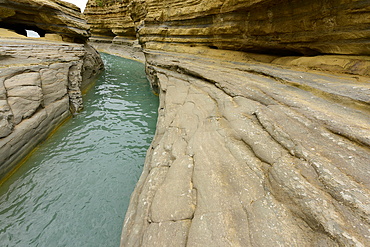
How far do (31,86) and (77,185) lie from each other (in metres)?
4.80

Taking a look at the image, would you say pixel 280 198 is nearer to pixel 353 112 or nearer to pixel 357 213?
pixel 357 213

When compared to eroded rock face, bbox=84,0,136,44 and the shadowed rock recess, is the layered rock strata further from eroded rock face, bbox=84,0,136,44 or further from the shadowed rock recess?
eroded rock face, bbox=84,0,136,44

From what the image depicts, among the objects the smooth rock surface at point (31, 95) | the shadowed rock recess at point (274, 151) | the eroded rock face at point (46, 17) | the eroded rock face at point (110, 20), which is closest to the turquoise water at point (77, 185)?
the smooth rock surface at point (31, 95)

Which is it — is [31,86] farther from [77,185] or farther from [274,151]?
[274,151]

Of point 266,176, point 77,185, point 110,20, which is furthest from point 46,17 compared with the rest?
point 110,20

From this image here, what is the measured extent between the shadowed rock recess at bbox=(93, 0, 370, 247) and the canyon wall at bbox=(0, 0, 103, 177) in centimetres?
402

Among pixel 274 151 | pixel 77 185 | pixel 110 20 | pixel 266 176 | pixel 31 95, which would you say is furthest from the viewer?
pixel 110 20

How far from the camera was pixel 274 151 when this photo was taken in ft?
9.15

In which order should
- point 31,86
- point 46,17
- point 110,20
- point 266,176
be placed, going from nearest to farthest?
1. point 266,176
2. point 31,86
3. point 46,17
4. point 110,20

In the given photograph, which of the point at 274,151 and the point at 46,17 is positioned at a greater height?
the point at 46,17

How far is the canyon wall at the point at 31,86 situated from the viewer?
4.95 m

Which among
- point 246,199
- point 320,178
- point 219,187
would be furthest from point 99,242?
point 320,178

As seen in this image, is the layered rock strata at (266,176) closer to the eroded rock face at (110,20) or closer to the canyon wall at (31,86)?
the canyon wall at (31,86)

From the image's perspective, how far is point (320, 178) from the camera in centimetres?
212
